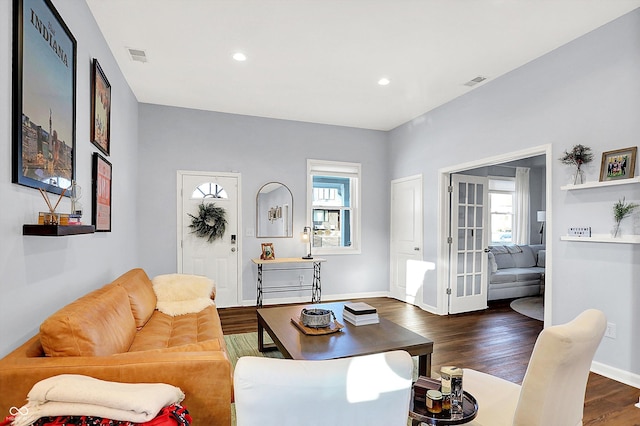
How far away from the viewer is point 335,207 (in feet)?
19.8

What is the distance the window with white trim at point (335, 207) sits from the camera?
5897 millimetres

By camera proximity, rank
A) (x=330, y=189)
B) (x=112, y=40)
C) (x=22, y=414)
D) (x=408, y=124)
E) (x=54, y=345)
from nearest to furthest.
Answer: (x=22, y=414) → (x=54, y=345) → (x=112, y=40) → (x=408, y=124) → (x=330, y=189)

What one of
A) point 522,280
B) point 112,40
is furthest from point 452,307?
point 112,40

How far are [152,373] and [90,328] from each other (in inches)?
19.6

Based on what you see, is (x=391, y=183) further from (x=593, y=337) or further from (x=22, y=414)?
(x=22, y=414)

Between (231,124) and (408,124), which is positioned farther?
(408,124)

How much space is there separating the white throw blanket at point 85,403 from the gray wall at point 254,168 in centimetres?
398

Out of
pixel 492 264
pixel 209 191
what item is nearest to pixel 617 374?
pixel 492 264

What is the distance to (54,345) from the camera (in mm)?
1509

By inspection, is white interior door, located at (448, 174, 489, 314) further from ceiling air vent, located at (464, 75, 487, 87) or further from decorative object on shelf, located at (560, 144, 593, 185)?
decorative object on shelf, located at (560, 144, 593, 185)

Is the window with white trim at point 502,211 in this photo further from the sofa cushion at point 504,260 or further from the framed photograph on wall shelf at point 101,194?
the framed photograph on wall shelf at point 101,194

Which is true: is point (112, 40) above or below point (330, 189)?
above

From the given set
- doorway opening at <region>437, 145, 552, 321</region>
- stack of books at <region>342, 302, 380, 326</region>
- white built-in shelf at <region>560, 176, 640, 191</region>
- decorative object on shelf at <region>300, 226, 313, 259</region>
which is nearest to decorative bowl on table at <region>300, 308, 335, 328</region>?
stack of books at <region>342, 302, 380, 326</region>

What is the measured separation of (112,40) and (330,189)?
3.76 m
